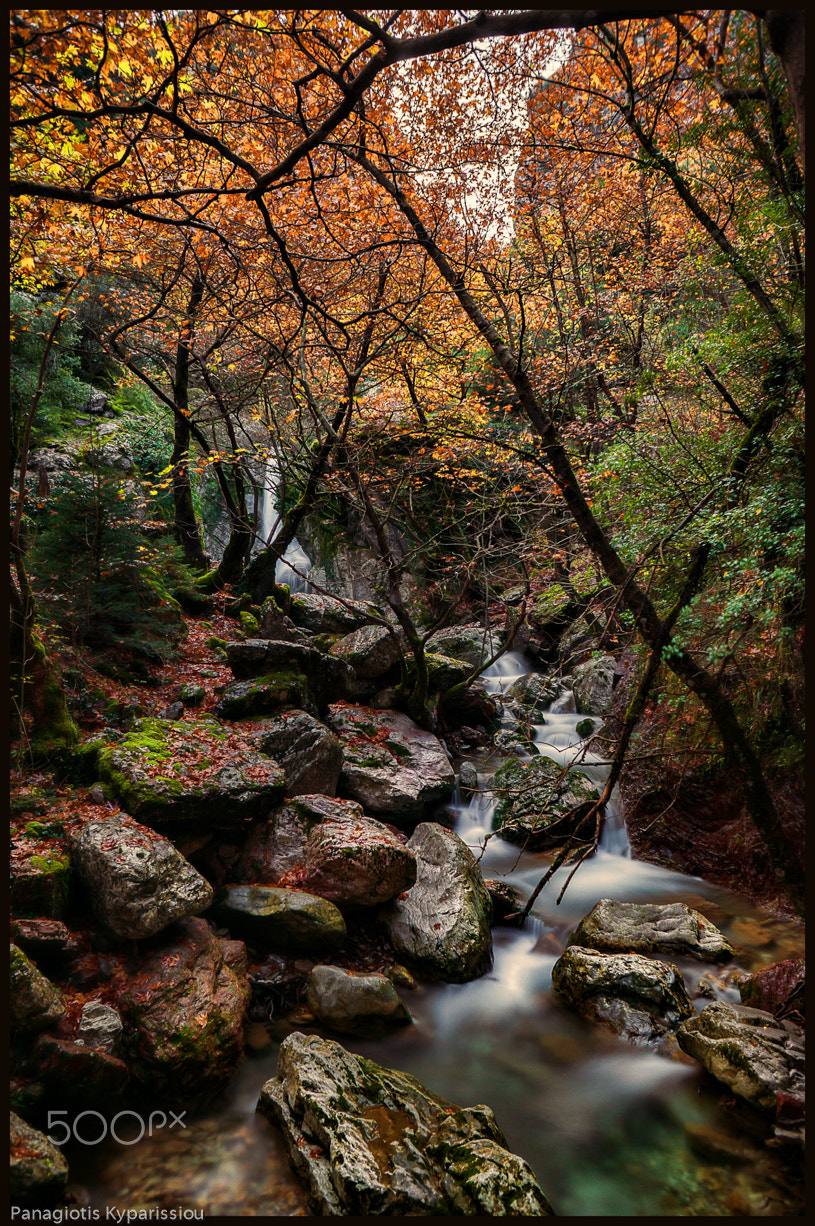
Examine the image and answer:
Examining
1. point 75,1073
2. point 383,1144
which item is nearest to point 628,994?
point 383,1144

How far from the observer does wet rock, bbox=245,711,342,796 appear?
637cm

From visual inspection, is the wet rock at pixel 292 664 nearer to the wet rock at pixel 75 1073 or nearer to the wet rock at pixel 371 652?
the wet rock at pixel 371 652

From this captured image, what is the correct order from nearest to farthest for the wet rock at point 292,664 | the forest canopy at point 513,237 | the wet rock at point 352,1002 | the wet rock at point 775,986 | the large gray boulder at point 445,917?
1. the forest canopy at point 513,237
2. the wet rock at point 775,986
3. the wet rock at point 352,1002
4. the large gray boulder at point 445,917
5. the wet rock at point 292,664

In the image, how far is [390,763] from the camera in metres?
7.57

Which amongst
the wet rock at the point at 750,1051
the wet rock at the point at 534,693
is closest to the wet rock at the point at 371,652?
the wet rock at the point at 534,693

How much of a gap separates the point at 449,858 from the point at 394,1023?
1.65 meters

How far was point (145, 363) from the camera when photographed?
14.5 m

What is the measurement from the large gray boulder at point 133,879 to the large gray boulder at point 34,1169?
119 cm

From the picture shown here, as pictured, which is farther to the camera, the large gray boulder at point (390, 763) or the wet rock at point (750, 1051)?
the large gray boulder at point (390, 763)

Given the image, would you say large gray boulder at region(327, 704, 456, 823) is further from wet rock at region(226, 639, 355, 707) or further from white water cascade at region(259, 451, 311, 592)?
white water cascade at region(259, 451, 311, 592)

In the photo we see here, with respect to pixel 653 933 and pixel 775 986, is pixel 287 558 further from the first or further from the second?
pixel 775 986

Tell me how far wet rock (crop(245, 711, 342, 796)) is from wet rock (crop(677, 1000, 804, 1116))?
13.6ft

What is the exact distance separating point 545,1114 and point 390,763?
4.13 m

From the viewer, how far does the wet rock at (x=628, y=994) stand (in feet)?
14.6
